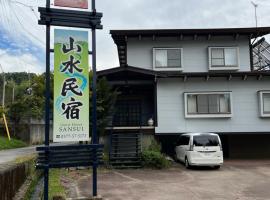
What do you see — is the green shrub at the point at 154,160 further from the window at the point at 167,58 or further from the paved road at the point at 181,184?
the window at the point at 167,58

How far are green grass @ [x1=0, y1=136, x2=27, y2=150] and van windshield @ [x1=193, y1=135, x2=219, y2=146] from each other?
16343 millimetres

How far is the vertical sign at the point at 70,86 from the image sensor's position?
8273 mm

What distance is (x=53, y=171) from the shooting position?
13.8 metres

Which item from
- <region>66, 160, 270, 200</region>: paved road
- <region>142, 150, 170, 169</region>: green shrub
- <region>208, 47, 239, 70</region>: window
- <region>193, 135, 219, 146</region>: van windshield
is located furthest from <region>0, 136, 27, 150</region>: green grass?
<region>208, 47, 239, 70</region>: window

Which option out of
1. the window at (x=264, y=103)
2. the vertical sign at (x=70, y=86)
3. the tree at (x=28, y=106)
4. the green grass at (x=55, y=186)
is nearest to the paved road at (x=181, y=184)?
the green grass at (x=55, y=186)

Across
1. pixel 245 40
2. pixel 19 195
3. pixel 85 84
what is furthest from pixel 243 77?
pixel 19 195

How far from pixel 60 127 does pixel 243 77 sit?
14270 millimetres

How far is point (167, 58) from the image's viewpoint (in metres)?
22.1

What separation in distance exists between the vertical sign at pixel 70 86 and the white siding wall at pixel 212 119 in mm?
11017

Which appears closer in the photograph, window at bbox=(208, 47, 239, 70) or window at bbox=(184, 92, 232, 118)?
window at bbox=(184, 92, 232, 118)

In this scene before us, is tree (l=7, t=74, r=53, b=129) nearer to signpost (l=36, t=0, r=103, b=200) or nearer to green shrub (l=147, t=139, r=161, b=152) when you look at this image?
green shrub (l=147, t=139, r=161, b=152)

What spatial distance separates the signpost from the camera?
8203 mm

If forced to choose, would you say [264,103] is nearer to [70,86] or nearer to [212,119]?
[212,119]

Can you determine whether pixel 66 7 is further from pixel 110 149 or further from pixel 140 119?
pixel 140 119
